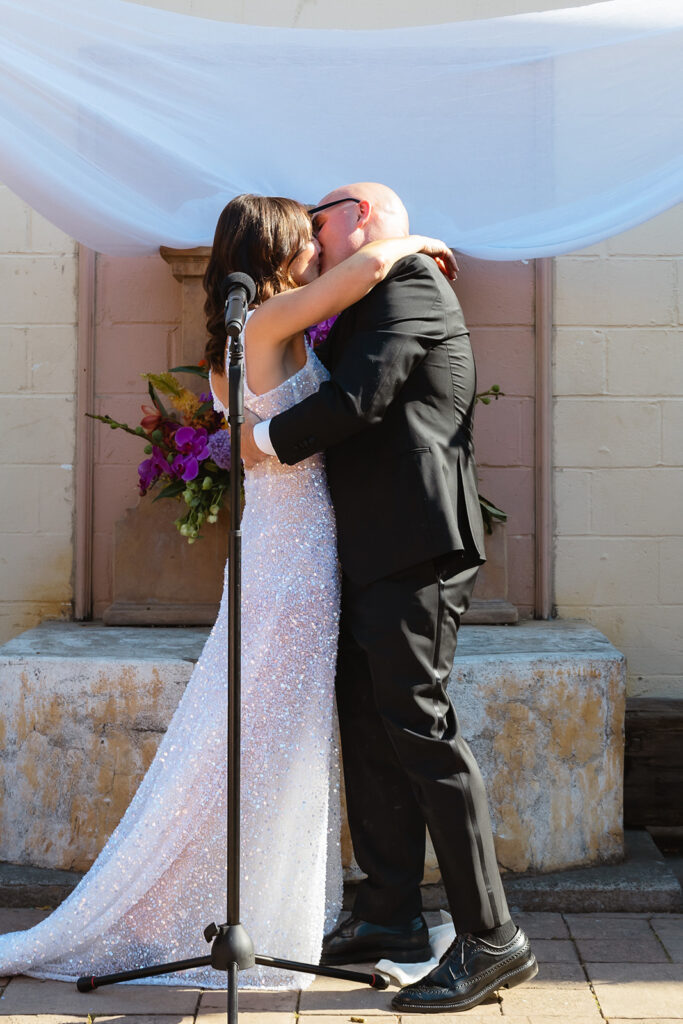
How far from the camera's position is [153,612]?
422 centimetres

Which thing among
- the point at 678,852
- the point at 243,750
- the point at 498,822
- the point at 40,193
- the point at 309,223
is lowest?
the point at 678,852

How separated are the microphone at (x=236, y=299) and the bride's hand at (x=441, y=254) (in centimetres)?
53

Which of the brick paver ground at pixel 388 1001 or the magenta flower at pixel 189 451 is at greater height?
the magenta flower at pixel 189 451

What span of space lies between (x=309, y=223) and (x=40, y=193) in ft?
3.61

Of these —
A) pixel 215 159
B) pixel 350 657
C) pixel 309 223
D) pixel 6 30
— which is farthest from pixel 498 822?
pixel 6 30

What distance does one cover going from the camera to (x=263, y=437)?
8.91 ft

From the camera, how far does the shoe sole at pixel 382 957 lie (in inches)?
115

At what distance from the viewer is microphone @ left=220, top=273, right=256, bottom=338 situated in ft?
7.80

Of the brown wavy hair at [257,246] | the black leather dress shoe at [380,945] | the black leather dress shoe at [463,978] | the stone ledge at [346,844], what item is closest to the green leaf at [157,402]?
the stone ledge at [346,844]

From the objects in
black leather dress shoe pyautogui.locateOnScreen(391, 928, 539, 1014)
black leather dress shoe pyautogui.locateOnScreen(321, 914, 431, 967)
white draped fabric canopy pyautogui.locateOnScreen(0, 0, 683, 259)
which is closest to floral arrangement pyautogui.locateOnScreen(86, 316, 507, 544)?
white draped fabric canopy pyautogui.locateOnScreen(0, 0, 683, 259)

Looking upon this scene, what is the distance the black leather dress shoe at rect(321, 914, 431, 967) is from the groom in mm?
213

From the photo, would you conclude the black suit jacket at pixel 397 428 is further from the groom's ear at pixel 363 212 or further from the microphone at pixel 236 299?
the microphone at pixel 236 299

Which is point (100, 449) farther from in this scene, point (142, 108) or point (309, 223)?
point (309, 223)

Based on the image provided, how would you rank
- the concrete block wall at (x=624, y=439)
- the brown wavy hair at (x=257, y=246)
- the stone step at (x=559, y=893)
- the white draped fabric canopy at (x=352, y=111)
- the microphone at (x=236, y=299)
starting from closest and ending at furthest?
the microphone at (x=236, y=299) → the brown wavy hair at (x=257, y=246) → the white draped fabric canopy at (x=352, y=111) → the stone step at (x=559, y=893) → the concrete block wall at (x=624, y=439)
